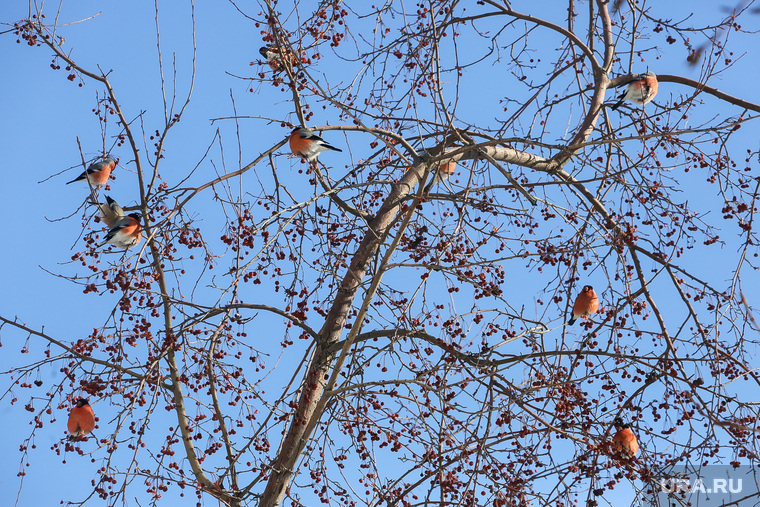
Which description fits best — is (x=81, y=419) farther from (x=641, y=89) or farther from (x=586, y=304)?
(x=641, y=89)

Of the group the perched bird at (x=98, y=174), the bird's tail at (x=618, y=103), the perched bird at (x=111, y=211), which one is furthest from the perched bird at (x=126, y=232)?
A: the bird's tail at (x=618, y=103)

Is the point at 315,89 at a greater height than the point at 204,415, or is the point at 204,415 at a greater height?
the point at 315,89

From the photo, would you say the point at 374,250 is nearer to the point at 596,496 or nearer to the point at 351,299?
the point at 351,299

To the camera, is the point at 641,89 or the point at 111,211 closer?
the point at 641,89

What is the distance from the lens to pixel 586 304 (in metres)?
5.07

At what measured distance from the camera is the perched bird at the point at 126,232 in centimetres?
507

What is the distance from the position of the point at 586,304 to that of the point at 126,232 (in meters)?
2.91

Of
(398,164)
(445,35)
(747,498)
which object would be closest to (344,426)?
(398,164)

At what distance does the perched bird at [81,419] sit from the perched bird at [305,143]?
6.33ft

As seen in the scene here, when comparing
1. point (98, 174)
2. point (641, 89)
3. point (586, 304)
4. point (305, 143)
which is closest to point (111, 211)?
point (98, 174)

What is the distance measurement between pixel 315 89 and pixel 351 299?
1292 mm

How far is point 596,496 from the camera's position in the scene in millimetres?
3914

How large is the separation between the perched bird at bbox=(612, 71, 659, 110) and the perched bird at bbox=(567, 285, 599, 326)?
1.36m

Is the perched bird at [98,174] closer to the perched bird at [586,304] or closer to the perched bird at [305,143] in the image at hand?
the perched bird at [305,143]
